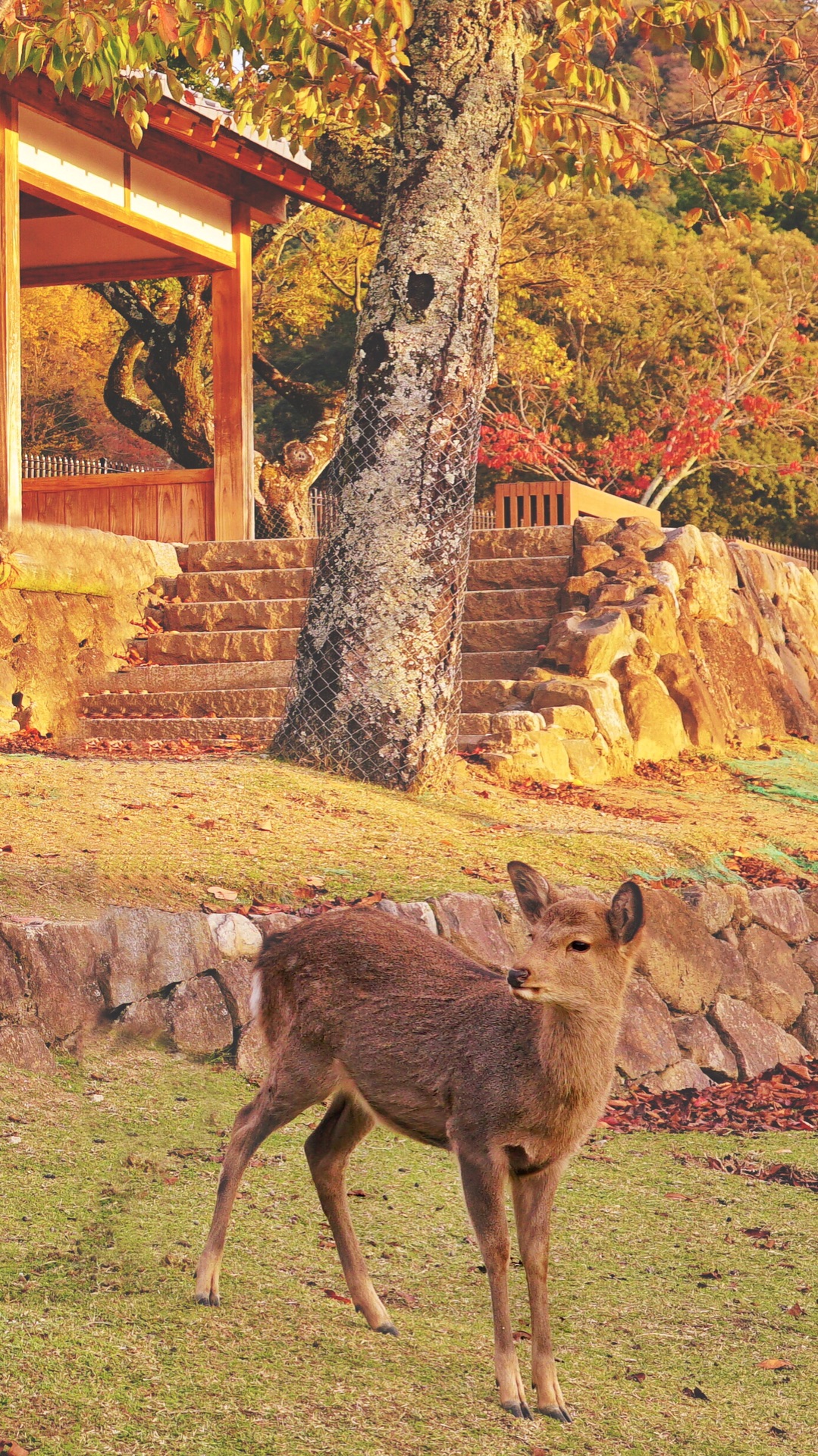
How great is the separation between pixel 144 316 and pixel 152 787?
669 inches

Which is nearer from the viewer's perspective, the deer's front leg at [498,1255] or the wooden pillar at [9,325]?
Result: the deer's front leg at [498,1255]

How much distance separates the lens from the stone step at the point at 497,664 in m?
12.7

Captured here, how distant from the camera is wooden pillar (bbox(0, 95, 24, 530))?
41.8 feet

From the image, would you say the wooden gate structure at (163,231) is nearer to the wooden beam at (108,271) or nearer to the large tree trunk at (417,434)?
the wooden beam at (108,271)

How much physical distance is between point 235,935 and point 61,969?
2.48ft

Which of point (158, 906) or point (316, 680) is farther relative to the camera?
point (316, 680)

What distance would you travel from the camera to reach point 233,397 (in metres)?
16.5

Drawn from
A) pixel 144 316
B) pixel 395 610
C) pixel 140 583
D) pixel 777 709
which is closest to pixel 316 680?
pixel 395 610

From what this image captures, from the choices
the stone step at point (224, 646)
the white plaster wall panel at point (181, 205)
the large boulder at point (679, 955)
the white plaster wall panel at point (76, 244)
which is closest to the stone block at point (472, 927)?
the large boulder at point (679, 955)

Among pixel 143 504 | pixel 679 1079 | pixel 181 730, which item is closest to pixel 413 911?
pixel 679 1079

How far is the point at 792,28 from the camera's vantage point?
1287cm

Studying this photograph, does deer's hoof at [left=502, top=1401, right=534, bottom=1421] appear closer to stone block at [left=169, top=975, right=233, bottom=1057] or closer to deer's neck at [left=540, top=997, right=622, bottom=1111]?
deer's neck at [left=540, top=997, right=622, bottom=1111]

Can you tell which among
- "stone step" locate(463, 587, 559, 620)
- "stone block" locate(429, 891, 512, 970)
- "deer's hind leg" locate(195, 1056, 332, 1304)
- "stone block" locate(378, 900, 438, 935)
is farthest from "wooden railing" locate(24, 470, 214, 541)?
"deer's hind leg" locate(195, 1056, 332, 1304)

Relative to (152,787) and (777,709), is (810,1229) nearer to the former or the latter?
(152,787)
